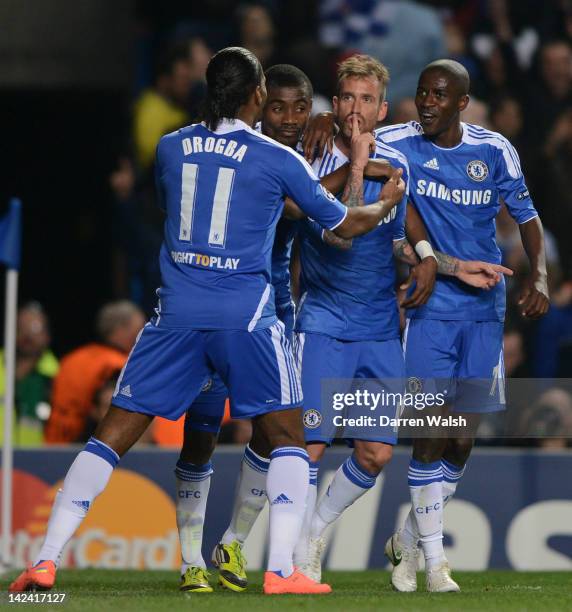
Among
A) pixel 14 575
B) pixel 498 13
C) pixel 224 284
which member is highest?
pixel 498 13

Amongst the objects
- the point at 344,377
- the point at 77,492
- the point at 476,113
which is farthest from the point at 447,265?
the point at 476,113

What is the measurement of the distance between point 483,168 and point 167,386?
2.02 metres

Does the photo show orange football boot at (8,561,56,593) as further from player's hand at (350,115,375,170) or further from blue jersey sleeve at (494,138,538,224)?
blue jersey sleeve at (494,138,538,224)

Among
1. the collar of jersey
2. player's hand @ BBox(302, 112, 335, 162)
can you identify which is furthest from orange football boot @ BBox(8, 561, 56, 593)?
player's hand @ BBox(302, 112, 335, 162)

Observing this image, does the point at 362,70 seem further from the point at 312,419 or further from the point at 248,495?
the point at 248,495

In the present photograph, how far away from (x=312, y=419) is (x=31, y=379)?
4.62 metres

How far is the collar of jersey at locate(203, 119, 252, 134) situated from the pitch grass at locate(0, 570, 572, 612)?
1.91m

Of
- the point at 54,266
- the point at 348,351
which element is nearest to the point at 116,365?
the point at 348,351

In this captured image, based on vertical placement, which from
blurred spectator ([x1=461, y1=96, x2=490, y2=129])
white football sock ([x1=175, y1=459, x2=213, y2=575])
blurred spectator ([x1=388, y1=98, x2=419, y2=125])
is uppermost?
blurred spectator ([x1=461, y1=96, x2=490, y2=129])

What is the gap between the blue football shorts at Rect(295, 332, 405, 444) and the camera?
6.68 metres

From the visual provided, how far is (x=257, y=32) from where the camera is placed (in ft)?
39.2

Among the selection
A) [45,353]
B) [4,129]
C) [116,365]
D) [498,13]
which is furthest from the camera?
[4,129]

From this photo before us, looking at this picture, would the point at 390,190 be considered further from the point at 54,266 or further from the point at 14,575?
the point at 54,266

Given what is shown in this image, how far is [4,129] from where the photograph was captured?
1458 cm
